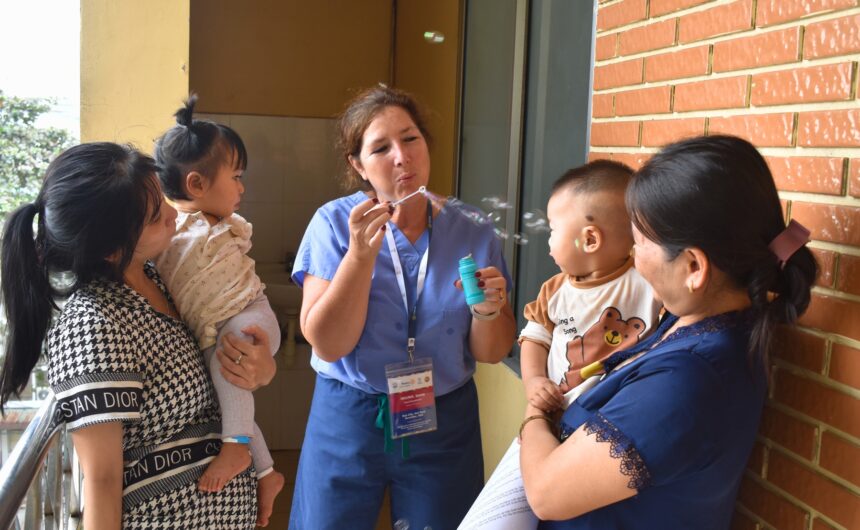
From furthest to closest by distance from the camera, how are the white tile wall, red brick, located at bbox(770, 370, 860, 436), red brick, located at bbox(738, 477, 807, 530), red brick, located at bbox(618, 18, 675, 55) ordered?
the white tile wall
red brick, located at bbox(618, 18, 675, 55)
red brick, located at bbox(738, 477, 807, 530)
red brick, located at bbox(770, 370, 860, 436)

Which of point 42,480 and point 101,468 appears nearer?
point 101,468

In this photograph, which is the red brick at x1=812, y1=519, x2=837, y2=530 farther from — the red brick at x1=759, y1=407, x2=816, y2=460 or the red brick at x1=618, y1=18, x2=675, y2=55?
the red brick at x1=618, y1=18, x2=675, y2=55

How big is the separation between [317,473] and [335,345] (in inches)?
15.6

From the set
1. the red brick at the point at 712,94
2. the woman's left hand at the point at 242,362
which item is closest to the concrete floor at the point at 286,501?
the woman's left hand at the point at 242,362

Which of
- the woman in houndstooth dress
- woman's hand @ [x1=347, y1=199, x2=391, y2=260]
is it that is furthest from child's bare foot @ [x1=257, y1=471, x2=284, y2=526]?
woman's hand @ [x1=347, y1=199, x2=391, y2=260]

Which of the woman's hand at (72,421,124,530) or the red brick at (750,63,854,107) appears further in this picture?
the woman's hand at (72,421,124,530)

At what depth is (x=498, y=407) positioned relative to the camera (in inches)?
136

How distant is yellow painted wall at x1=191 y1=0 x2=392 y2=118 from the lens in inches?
199

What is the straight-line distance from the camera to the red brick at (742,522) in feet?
4.58

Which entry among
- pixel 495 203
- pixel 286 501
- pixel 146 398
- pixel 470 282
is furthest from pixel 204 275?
pixel 286 501

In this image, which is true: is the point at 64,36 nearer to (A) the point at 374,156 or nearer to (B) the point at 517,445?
(A) the point at 374,156

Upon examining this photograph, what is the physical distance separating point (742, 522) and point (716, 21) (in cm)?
97

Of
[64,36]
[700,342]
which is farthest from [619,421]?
[64,36]

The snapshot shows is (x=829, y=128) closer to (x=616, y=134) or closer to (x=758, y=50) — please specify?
(x=758, y=50)
